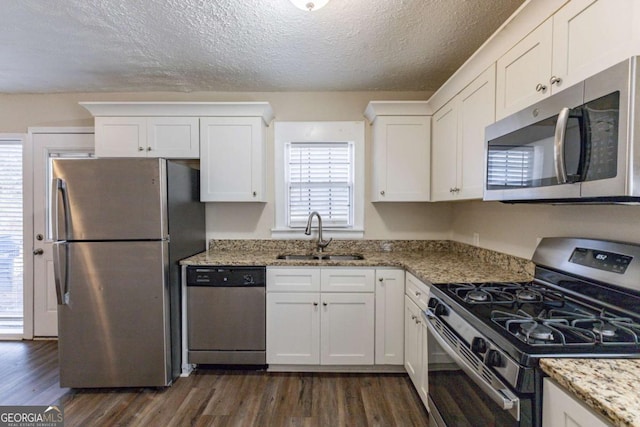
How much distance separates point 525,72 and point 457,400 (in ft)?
5.03

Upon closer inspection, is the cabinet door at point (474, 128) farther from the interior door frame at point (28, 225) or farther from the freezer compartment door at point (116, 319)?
the interior door frame at point (28, 225)

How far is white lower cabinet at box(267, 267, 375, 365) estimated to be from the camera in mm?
2383

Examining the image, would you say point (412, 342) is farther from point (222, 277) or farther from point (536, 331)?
point (222, 277)

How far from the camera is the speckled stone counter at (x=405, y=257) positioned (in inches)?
74.6

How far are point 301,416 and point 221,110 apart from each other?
2.45 metres

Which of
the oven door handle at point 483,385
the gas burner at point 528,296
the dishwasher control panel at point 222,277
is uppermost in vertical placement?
the gas burner at point 528,296

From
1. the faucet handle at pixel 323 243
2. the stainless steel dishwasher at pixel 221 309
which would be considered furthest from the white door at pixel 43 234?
the faucet handle at pixel 323 243

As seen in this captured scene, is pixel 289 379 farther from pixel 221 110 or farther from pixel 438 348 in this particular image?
pixel 221 110

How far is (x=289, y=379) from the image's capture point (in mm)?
2350

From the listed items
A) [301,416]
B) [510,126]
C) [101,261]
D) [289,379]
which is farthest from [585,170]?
[101,261]

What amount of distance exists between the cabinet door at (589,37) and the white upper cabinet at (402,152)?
139 centimetres

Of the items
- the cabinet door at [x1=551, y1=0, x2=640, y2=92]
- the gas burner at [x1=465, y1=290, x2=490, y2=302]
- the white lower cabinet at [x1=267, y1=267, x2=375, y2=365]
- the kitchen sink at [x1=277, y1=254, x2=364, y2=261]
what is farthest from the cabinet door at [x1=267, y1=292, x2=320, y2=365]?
the cabinet door at [x1=551, y1=0, x2=640, y2=92]

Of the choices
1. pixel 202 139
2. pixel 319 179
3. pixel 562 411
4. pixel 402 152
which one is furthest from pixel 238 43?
pixel 562 411

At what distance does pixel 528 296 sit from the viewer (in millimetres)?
1405
